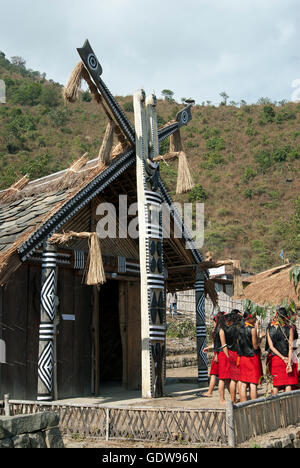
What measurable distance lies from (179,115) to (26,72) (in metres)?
83.3

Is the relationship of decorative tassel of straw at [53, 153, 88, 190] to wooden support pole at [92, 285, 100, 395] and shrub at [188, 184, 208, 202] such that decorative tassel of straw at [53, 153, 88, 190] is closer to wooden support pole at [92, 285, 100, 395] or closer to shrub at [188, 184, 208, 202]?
wooden support pole at [92, 285, 100, 395]

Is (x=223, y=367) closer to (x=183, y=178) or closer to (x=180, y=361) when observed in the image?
(x=183, y=178)

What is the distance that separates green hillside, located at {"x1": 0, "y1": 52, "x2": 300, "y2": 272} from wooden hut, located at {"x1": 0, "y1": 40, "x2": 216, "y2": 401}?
2817 centimetres

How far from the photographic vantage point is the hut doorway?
15812 mm

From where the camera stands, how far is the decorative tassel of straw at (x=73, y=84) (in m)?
9.84

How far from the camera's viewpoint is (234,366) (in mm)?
9492

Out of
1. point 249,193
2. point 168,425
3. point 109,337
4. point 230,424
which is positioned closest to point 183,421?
point 168,425

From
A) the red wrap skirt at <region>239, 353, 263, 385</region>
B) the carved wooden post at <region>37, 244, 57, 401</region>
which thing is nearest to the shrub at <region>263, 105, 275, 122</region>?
the carved wooden post at <region>37, 244, 57, 401</region>

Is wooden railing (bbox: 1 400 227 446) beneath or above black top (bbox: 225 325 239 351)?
beneath

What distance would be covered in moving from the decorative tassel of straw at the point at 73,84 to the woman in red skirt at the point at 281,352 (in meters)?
5.14

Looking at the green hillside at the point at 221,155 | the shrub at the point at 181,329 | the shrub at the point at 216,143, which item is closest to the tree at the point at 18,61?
the green hillside at the point at 221,155

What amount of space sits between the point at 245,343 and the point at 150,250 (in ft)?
9.27
